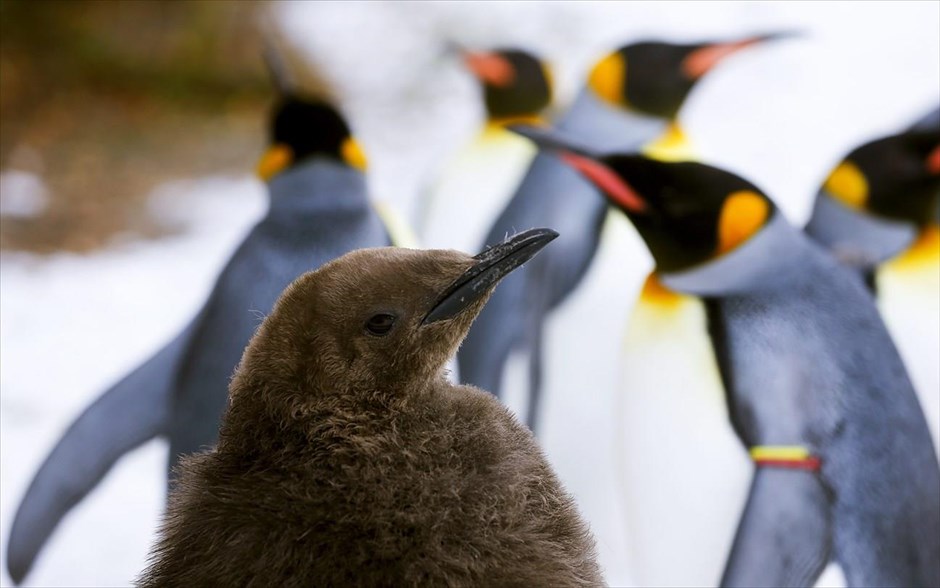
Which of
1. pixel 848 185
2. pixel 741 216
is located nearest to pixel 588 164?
pixel 741 216

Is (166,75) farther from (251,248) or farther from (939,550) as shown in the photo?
(939,550)

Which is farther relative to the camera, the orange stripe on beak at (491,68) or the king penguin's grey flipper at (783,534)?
the orange stripe on beak at (491,68)

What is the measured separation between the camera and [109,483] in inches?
64.7

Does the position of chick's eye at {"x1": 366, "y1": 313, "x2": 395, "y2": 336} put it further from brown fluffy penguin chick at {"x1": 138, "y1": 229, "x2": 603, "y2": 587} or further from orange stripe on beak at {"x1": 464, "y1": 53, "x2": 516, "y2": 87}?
orange stripe on beak at {"x1": 464, "y1": 53, "x2": 516, "y2": 87}

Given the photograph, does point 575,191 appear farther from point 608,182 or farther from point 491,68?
point 491,68

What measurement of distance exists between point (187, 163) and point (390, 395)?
123cm

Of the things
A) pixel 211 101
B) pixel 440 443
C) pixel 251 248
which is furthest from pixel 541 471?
pixel 211 101

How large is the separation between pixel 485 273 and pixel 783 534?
0.91 meters

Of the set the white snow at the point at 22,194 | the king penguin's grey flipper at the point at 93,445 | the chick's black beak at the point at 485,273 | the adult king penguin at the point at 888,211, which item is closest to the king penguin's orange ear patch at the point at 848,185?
the adult king penguin at the point at 888,211

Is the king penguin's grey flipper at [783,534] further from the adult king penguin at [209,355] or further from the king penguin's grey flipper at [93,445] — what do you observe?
the king penguin's grey flipper at [93,445]

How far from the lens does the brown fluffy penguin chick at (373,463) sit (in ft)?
2.21

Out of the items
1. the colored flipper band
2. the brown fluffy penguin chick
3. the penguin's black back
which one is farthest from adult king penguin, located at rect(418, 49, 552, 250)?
the brown fluffy penguin chick

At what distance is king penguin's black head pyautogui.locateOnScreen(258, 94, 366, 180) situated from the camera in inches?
69.1

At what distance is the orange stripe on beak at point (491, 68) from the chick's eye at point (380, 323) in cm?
109
